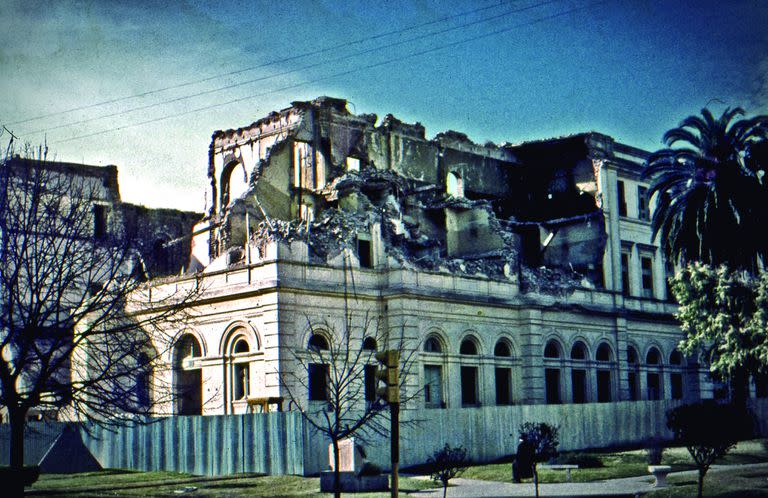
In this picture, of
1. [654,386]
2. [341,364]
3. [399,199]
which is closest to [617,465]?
[341,364]

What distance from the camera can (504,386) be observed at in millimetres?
44281

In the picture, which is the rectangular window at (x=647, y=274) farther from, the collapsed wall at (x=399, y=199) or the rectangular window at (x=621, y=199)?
the collapsed wall at (x=399, y=199)

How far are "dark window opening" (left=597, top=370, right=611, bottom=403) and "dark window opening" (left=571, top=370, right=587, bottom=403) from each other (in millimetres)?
1311

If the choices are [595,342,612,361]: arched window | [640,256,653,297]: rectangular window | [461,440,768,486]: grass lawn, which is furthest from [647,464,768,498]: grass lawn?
[640,256,653,297]: rectangular window

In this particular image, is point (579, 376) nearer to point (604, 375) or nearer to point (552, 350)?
point (604, 375)

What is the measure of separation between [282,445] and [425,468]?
537 centimetres

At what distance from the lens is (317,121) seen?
45188 mm

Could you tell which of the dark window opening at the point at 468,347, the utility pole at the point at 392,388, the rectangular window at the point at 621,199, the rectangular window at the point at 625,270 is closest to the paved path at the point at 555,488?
the utility pole at the point at 392,388

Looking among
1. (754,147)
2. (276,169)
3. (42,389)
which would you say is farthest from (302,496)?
(754,147)

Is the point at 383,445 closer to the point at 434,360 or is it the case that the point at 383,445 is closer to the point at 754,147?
the point at 434,360

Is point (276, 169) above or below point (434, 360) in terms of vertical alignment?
above

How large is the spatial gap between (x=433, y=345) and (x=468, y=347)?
93.7 inches

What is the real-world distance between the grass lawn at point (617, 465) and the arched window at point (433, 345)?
22.7 feet

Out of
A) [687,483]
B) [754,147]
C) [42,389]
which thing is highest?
[754,147]
